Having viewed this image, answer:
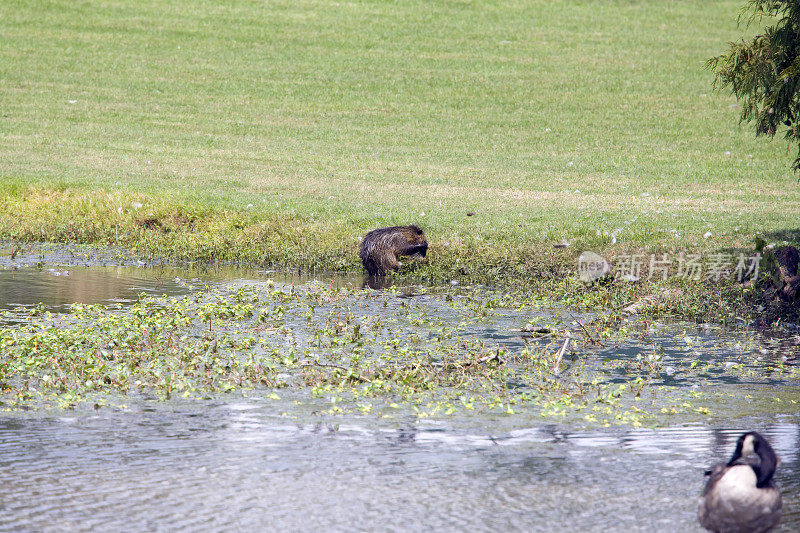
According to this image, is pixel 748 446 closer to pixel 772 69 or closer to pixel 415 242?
pixel 772 69

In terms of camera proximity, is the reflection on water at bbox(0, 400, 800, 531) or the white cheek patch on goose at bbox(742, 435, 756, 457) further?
the reflection on water at bbox(0, 400, 800, 531)

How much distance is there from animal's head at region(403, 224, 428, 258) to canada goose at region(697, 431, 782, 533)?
11.0 meters

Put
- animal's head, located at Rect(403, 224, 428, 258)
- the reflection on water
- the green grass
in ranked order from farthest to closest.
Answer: the green grass, animal's head, located at Rect(403, 224, 428, 258), the reflection on water

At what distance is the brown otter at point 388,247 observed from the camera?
58.0ft

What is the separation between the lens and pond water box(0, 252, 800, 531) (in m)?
7.54

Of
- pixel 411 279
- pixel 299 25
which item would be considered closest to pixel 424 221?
pixel 411 279

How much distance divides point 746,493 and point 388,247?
11.1m

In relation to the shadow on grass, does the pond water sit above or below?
below

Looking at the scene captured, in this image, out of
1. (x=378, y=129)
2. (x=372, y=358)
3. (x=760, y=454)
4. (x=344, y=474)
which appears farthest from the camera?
(x=378, y=129)

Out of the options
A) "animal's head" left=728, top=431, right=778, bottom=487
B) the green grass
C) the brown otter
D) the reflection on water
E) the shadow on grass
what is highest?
the green grass

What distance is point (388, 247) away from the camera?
17688 millimetres

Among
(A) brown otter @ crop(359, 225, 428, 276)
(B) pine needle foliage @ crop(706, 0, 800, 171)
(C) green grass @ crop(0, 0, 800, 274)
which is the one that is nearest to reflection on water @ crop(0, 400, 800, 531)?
(B) pine needle foliage @ crop(706, 0, 800, 171)

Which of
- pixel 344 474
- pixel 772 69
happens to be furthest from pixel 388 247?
pixel 344 474

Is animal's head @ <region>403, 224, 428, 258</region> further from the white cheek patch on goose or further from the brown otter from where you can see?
the white cheek patch on goose
